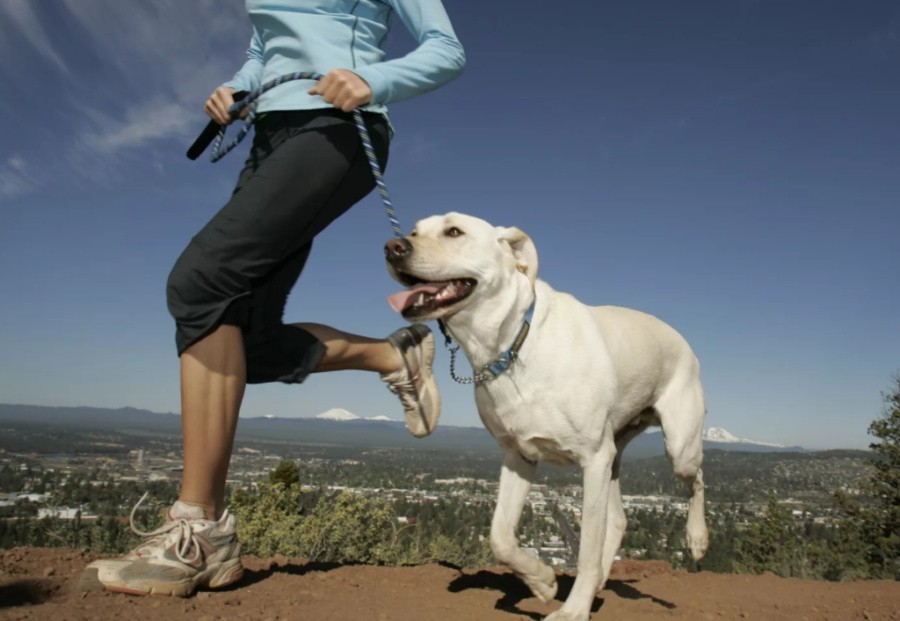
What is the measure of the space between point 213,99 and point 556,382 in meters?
2.15

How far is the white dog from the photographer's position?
2898 mm

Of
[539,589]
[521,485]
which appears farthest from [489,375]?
[539,589]

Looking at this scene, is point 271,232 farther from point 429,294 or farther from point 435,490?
point 435,490

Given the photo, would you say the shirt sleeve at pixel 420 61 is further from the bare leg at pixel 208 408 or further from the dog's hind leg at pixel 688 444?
the dog's hind leg at pixel 688 444

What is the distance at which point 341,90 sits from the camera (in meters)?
2.68

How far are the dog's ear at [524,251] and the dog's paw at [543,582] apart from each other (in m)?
1.37

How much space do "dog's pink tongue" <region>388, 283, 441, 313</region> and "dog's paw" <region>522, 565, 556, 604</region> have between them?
141 cm

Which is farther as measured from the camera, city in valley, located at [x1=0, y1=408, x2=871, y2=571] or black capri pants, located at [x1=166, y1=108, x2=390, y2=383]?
city in valley, located at [x1=0, y1=408, x2=871, y2=571]

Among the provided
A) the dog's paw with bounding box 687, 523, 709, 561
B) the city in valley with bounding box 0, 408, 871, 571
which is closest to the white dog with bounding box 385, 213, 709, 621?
the city in valley with bounding box 0, 408, 871, 571

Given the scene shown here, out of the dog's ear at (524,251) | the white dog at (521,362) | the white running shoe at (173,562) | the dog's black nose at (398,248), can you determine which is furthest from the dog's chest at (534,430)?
the white running shoe at (173,562)

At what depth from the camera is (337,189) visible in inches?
115

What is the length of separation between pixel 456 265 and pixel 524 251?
15.5 inches

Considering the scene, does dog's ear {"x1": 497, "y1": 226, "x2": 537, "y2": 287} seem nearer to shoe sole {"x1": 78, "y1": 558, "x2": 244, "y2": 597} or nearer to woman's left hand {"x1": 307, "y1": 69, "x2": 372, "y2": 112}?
woman's left hand {"x1": 307, "y1": 69, "x2": 372, "y2": 112}

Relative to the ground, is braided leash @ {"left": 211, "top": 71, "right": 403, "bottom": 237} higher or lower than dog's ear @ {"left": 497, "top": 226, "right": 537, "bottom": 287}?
higher
